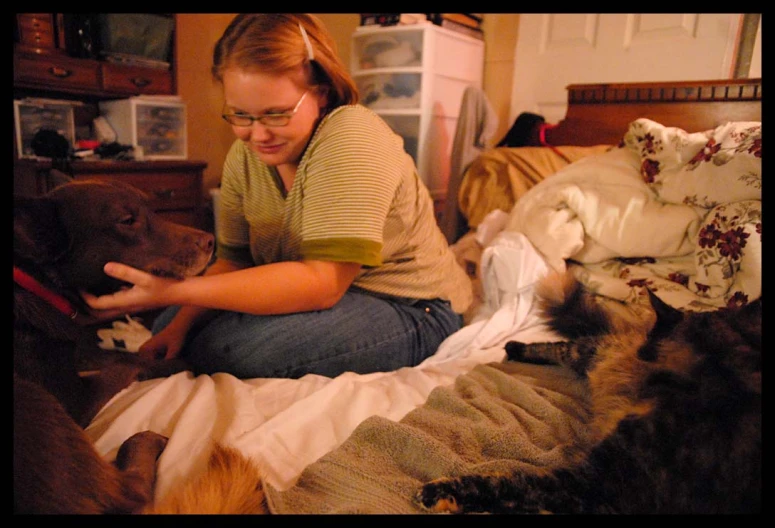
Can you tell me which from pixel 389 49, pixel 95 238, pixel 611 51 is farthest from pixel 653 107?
pixel 95 238

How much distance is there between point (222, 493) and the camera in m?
0.61

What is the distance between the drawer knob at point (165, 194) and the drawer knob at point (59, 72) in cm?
60

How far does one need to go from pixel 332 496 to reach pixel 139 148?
7.09 ft

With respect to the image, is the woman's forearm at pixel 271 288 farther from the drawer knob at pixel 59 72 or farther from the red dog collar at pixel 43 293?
the drawer knob at pixel 59 72

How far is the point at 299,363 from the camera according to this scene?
109 cm

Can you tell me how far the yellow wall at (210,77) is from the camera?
292 centimetres

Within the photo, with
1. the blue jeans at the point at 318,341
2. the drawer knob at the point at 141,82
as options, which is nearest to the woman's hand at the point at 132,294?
the blue jeans at the point at 318,341

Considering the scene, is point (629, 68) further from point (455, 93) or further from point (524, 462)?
point (524, 462)

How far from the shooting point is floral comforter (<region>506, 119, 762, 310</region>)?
1.17 meters

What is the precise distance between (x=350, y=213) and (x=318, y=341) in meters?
A: 0.30

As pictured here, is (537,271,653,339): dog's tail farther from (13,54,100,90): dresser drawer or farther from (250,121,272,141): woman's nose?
(13,54,100,90): dresser drawer

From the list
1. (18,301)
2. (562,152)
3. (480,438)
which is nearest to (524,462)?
(480,438)

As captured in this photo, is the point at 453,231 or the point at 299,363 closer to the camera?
the point at 299,363
